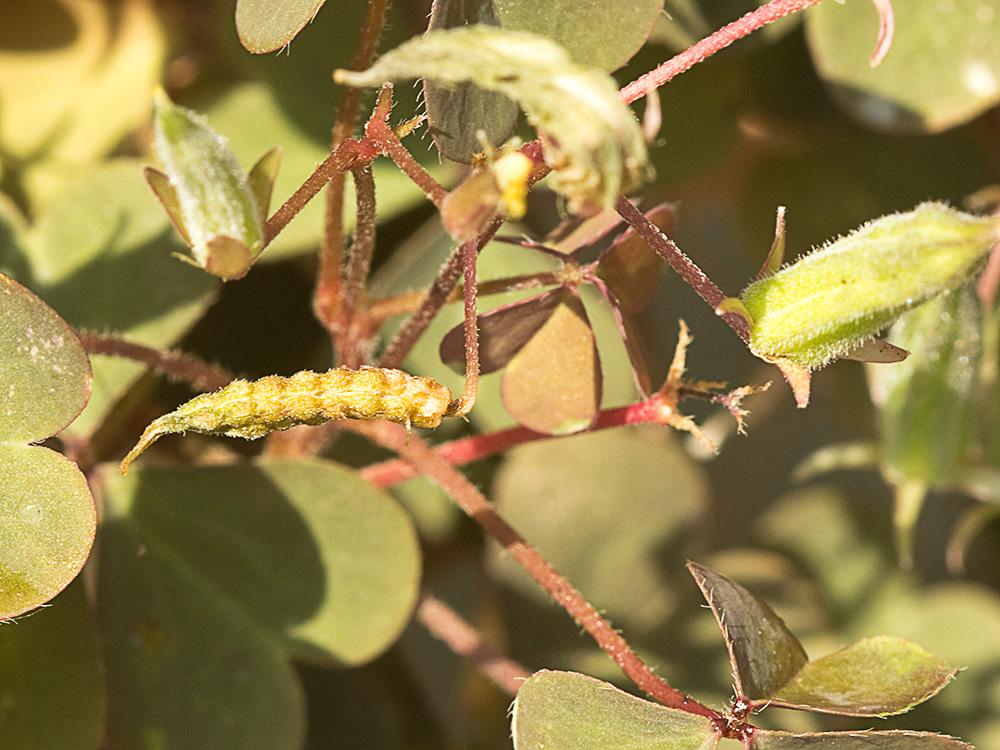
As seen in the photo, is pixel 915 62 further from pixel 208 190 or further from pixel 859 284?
pixel 208 190

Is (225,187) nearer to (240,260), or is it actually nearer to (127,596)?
(240,260)

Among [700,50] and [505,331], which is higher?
[700,50]

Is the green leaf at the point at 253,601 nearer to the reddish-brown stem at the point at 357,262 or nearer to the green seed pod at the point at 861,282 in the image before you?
the reddish-brown stem at the point at 357,262

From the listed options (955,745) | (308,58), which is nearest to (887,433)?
(955,745)

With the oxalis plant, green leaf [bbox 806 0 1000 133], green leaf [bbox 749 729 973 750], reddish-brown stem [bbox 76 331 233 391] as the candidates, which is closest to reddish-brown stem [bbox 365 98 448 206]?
the oxalis plant

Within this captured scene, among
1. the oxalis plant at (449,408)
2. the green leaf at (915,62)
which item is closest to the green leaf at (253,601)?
the oxalis plant at (449,408)

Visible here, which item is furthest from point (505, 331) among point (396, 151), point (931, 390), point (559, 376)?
point (931, 390)

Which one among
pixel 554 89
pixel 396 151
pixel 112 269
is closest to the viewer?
pixel 554 89
